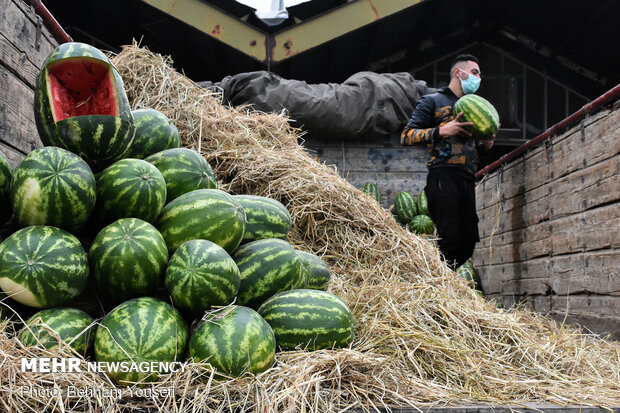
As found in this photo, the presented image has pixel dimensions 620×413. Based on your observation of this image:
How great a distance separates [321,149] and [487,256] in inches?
96.2

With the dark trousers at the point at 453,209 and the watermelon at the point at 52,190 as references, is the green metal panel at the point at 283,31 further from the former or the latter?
the watermelon at the point at 52,190

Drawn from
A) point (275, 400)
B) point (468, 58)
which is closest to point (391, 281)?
point (275, 400)

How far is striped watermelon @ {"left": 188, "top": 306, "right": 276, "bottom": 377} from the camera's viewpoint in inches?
63.9

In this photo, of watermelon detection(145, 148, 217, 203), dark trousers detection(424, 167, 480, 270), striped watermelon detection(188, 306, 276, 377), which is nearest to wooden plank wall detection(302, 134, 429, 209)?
dark trousers detection(424, 167, 480, 270)

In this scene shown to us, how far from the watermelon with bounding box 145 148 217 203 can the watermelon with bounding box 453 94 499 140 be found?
336cm

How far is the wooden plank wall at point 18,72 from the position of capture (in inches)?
99.1

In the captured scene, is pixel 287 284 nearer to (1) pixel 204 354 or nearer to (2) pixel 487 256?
(1) pixel 204 354

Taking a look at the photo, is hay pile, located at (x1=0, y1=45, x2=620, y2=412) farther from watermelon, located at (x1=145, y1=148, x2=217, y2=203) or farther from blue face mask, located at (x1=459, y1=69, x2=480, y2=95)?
blue face mask, located at (x1=459, y1=69, x2=480, y2=95)

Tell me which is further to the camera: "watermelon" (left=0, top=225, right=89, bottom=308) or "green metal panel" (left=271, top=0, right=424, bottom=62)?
"green metal panel" (left=271, top=0, right=424, bottom=62)

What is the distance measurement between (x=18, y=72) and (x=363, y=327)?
216 centimetres

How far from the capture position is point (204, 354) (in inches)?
64.6

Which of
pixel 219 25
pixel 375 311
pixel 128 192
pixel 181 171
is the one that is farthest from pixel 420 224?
pixel 128 192

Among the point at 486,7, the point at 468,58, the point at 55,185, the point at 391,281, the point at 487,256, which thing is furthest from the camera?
the point at 486,7

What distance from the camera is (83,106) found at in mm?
2234
